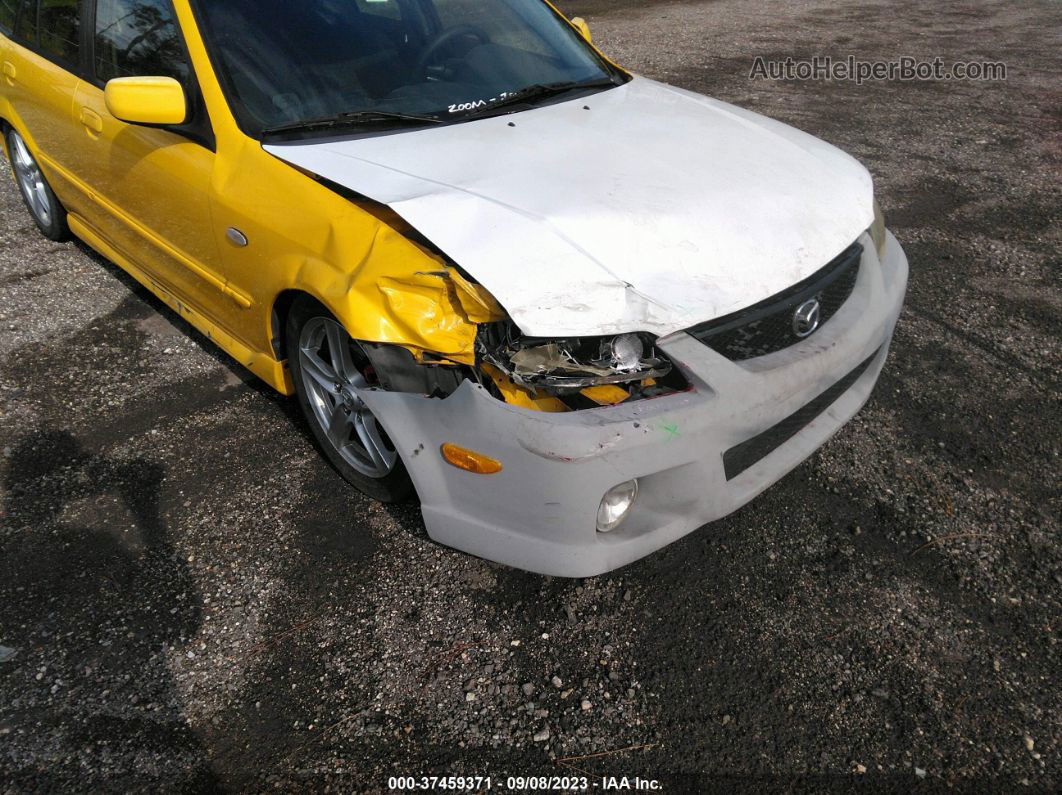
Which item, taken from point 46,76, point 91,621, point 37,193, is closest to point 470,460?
point 91,621

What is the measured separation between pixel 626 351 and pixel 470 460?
0.53m

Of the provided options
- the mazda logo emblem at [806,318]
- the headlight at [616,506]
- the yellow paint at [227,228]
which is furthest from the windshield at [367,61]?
the headlight at [616,506]

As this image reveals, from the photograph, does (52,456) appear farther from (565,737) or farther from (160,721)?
(565,737)

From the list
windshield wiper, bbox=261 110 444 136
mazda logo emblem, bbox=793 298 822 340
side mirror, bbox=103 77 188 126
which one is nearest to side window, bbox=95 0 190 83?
side mirror, bbox=103 77 188 126

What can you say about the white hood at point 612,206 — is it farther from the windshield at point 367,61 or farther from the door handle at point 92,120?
the door handle at point 92,120

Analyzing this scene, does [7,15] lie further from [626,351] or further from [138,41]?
[626,351]

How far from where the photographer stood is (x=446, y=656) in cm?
238

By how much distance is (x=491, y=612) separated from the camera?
8.23ft

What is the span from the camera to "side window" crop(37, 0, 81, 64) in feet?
12.1

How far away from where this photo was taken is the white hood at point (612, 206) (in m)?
2.21

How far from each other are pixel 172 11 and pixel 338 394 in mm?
1563

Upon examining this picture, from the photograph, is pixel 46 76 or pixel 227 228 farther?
pixel 46 76

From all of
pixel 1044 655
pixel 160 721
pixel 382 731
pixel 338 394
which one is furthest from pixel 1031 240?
pixel 160 721

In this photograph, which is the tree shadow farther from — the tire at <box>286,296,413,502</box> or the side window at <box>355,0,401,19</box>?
the side window at <box>355,0,401,19</box>
